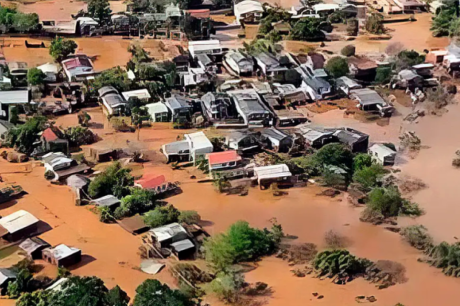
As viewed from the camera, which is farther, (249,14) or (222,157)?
(249,14)

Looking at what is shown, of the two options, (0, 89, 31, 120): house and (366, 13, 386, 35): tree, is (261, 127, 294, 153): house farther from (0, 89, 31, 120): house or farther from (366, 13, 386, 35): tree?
(366, 13, 386, 35): tree

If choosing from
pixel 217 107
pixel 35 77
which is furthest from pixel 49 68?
pixel 217 107

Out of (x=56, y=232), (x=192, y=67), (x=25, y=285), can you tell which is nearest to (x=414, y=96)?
(x=192, y=67)

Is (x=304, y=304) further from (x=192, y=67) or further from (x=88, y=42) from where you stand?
(x=88, y=42)

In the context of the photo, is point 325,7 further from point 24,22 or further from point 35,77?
point 35,77

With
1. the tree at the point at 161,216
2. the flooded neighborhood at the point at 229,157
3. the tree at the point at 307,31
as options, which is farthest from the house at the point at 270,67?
the tree at the point at 161,216
